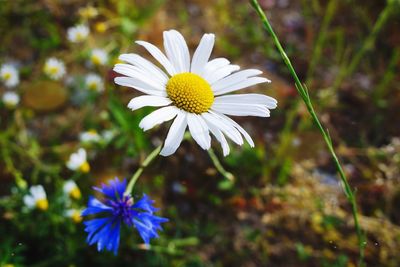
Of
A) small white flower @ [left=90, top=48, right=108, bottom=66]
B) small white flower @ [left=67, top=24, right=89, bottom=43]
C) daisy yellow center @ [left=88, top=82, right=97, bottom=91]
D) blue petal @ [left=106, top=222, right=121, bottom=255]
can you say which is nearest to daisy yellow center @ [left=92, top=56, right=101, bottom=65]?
small white flower @ [left=90, top=48, right=108, bottom=66]

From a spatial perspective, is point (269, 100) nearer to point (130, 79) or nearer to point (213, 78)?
point (213, 78)

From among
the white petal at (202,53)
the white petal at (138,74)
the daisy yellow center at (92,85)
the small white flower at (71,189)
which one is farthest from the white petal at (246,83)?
the daisy yellow center at (92,85)

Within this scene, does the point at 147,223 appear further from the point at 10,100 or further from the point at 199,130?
the point at 10,100

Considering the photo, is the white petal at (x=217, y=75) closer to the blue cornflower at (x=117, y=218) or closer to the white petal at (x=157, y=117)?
the white petal at (x=157, y=117)

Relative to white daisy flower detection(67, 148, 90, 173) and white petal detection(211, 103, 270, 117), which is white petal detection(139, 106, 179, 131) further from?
white daisy flower detection(67, 148, 90, 173)

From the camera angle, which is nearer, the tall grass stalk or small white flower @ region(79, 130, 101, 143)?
the tall grass stalk

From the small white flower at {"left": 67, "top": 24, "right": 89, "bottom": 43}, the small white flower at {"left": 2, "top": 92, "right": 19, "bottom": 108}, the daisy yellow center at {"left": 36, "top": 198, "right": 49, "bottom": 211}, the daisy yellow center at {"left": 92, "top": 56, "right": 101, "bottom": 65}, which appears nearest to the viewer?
the daisy yellow center at {"left": 36, "top": 198, "right": 49, "bottom": 211}
